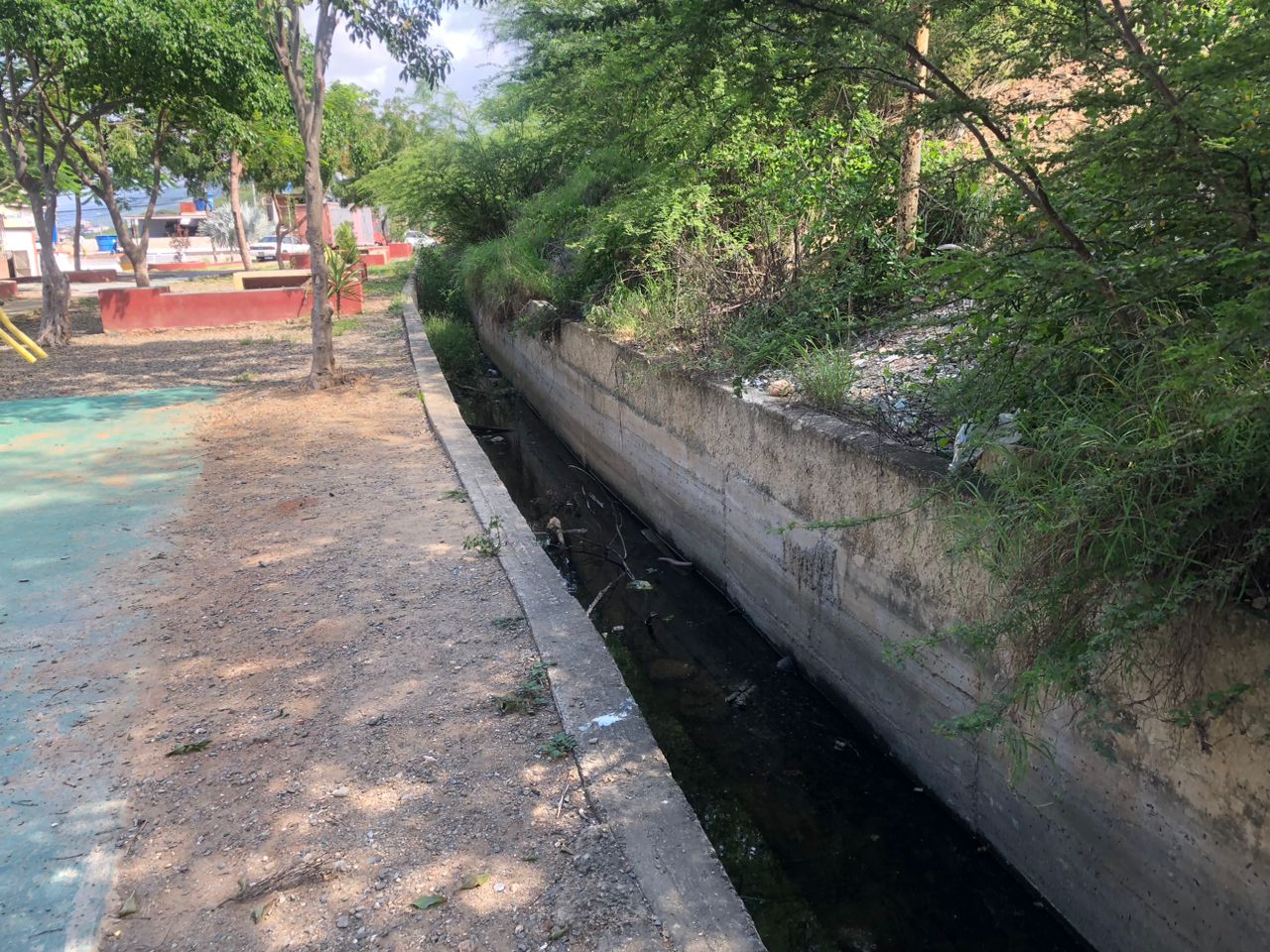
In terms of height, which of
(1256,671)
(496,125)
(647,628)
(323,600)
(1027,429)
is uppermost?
(496,125)

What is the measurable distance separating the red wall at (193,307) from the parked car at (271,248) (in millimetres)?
24419

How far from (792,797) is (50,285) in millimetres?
14982

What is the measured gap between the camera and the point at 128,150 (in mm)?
21219

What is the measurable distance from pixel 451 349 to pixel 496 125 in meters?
8.00

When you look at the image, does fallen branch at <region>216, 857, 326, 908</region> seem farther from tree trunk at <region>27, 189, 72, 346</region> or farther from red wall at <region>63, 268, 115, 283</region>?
red wall at <region>63, 268, 115, 283</region>

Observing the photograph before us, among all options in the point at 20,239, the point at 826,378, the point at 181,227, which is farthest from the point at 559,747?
the point at 181,227

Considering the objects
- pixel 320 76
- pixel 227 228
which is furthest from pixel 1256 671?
pixel 227 228

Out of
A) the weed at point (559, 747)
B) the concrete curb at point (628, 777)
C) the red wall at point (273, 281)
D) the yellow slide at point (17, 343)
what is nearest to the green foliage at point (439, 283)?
the red wall at point (273, 281)

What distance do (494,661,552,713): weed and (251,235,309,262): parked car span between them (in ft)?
129

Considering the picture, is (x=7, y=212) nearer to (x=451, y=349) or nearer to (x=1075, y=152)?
(x=451, y=349)

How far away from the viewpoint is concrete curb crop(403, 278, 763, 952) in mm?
2807

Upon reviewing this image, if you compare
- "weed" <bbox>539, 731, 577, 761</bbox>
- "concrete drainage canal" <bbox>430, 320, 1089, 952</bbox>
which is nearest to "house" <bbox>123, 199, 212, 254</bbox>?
"concrete drainage canal" <bbox>430, 320, 1089, 952</bbox>

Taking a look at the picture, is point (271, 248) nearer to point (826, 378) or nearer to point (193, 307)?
point (193, 307)

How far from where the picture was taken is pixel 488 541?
578 cm
